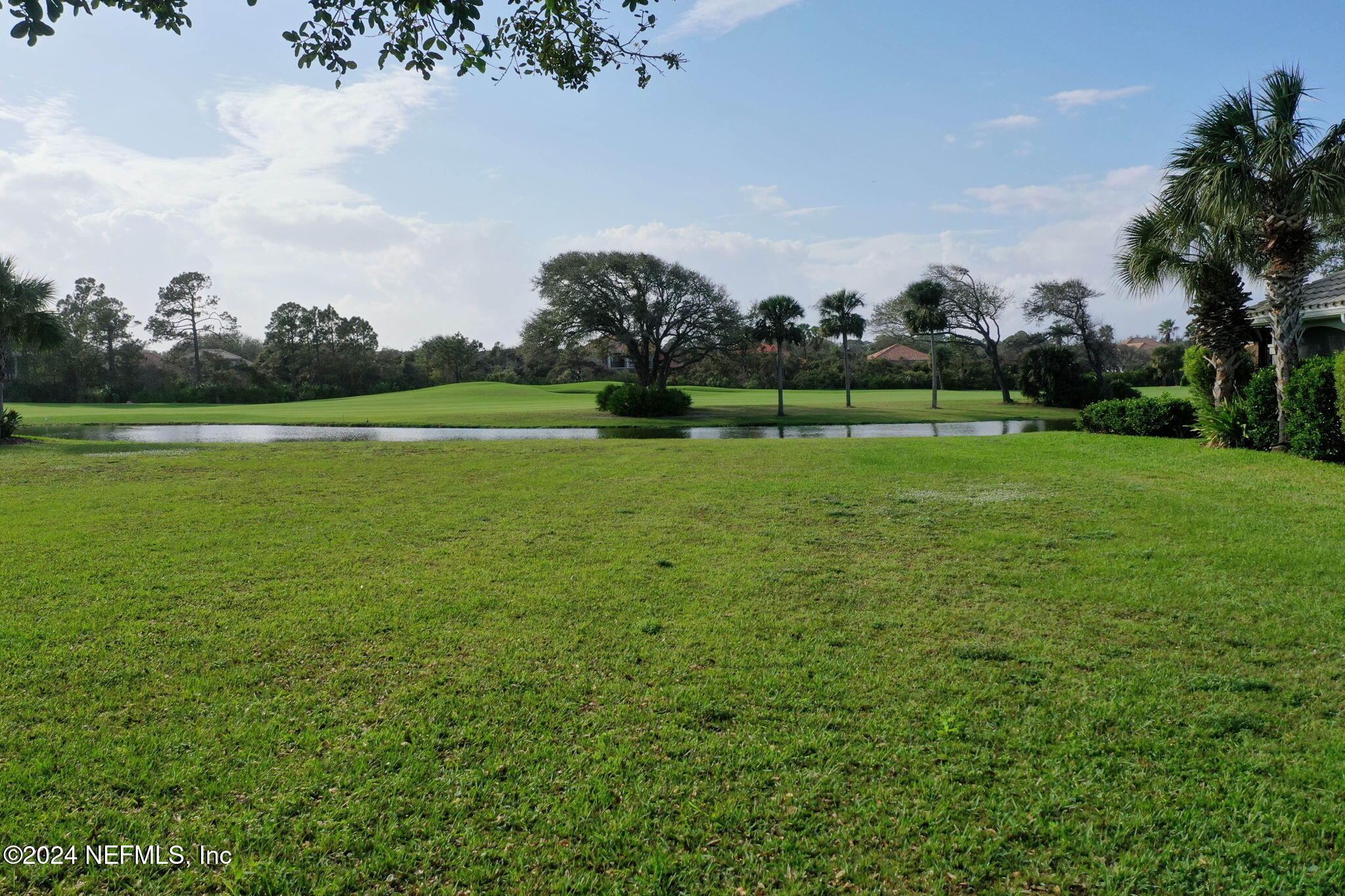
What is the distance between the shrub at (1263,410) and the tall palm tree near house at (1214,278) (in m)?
1.83

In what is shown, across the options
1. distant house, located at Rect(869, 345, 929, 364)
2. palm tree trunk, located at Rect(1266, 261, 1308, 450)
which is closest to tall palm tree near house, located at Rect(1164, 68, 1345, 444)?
palm tree trunk, located at Rect(1266, 261, 1308, 450)

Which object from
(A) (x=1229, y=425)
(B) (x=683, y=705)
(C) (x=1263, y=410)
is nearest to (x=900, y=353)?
(A) (x=1229, y=425)

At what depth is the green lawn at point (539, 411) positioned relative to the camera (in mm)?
31000

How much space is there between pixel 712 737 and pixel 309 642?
2747mm

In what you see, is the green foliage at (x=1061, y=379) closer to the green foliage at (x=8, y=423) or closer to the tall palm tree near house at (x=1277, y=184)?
the tall palm tree near house at (x=1277, y=184)

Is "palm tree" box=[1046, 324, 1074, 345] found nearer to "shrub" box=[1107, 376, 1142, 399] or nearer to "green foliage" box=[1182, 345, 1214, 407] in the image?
"shrub" box=[1107, 376, 1142, 399]

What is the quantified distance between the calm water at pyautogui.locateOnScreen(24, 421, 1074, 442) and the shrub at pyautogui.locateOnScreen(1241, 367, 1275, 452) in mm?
7557

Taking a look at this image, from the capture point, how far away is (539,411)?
36.3 meters

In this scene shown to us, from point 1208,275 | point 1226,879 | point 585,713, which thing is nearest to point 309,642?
point 585,713

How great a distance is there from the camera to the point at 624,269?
131ft

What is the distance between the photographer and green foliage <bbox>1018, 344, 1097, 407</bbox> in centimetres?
3972

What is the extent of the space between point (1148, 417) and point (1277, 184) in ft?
20.4

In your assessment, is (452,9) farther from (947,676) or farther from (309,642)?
(947,676)

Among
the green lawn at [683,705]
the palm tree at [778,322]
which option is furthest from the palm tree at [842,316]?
the green lawn at [683,705]
